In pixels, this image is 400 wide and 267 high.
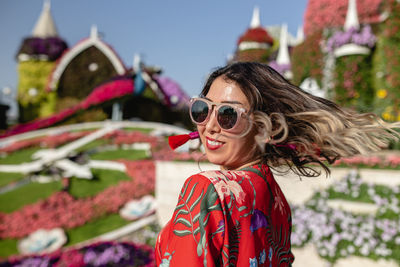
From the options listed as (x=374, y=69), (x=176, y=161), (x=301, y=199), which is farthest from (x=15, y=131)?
(x=374, y=69)

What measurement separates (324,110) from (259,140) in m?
0.41

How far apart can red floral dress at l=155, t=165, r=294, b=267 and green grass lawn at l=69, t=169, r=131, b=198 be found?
8103 millimetres

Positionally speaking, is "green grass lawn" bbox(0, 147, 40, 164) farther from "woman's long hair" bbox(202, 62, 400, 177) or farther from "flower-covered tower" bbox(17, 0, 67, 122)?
"woman's long hair" bbox(202, 62, 400, 177)

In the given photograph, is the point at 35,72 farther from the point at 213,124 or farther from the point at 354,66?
the point at 213,124

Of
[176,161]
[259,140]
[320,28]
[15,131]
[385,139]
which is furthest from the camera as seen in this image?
[15,131]

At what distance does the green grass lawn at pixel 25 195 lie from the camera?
27.2 feet

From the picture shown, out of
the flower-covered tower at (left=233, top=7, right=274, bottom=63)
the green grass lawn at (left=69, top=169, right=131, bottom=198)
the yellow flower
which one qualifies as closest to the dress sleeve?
the green grass lawn at (left=69, top=169, right=131, bottom=198)

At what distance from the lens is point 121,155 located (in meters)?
11.0

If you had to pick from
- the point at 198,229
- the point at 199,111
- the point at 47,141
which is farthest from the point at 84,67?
the point at 198,229

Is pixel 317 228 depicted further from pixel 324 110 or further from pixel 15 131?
pixel 15 131

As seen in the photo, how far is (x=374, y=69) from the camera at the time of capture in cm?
1072

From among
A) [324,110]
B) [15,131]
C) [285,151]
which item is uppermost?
[324,110]

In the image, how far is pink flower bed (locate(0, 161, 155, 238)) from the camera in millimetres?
7398

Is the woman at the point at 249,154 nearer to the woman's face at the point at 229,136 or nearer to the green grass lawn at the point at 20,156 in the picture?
the woman's face at the point at 229,136
